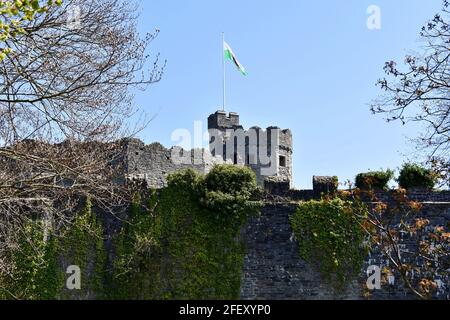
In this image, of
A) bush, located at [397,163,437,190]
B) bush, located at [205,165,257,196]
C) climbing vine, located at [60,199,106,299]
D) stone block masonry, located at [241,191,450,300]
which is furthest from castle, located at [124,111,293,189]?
climbing vine, located at [60,199,106,299]

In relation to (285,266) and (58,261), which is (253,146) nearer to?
(285,266)

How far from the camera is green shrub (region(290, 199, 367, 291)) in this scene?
17422mm

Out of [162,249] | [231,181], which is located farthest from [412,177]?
[162,249]

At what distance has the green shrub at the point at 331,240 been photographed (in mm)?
17422

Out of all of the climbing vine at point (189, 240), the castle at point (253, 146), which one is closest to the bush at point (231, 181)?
the climbing vine at point (189, 240)

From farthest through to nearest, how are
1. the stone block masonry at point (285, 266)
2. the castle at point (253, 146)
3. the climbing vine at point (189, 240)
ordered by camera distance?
the castle at point (253, 146), the climbing vine at point (189, 240), the stone block masonry at point (285, 266)

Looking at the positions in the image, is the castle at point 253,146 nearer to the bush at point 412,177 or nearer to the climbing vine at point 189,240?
the bush at point 412,177

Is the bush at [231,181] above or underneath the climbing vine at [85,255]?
above

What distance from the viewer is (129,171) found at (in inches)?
894

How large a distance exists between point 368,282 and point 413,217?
1.69 metres

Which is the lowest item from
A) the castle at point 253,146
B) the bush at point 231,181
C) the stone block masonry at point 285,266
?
the stone block masonry at point 285,266

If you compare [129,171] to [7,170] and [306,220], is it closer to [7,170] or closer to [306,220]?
[306,220]

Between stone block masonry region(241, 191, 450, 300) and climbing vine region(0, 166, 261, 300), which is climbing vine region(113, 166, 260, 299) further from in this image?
stone block masonry region(241, 191, 450, 300)
